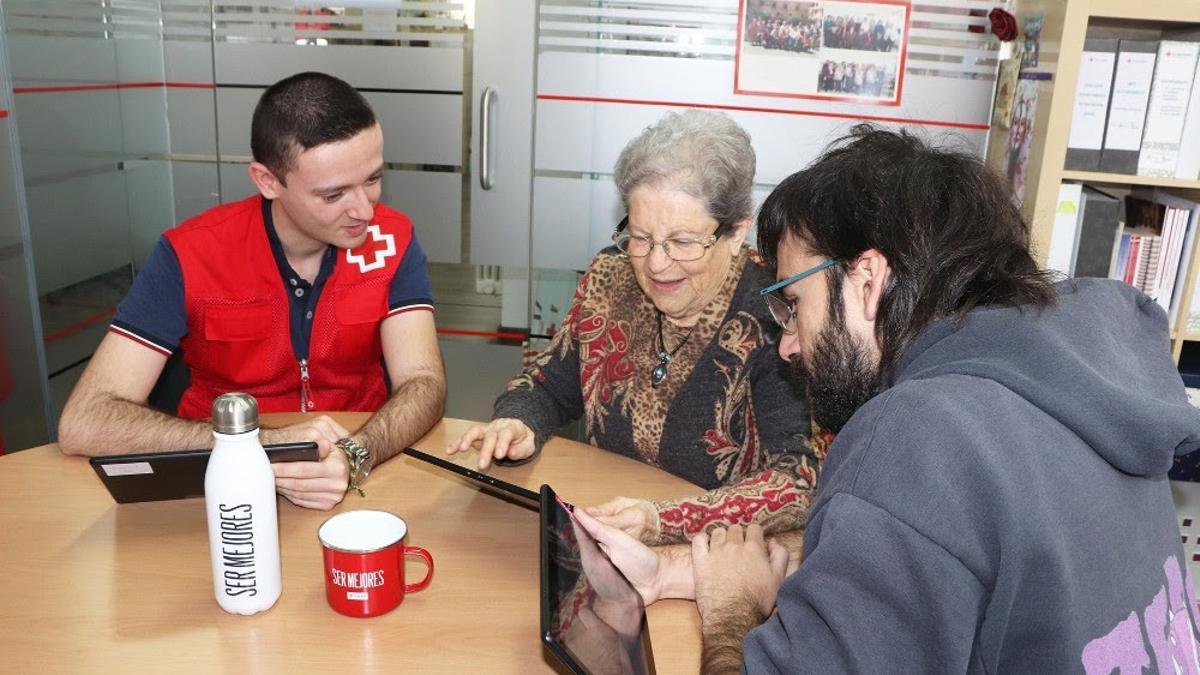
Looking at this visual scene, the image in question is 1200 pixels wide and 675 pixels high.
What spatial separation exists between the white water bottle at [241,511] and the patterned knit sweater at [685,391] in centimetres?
64

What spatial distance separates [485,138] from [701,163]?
1557 mm

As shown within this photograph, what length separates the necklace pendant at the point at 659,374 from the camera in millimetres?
1737

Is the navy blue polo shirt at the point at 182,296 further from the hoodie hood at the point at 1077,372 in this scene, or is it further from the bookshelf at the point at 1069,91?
the bookshelf at the point at 1069,91

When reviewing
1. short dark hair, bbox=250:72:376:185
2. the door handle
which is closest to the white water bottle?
short dark hair, bbox=250:72:376:185

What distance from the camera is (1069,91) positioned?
7.76 ft

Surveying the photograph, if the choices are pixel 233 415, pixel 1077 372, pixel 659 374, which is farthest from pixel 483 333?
pixel 1077 372

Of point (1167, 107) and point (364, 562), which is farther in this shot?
point (1167, 107)

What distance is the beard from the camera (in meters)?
1.04

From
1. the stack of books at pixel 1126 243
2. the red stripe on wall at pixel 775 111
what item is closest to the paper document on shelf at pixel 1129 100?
the stack of books at pixel 1126 243

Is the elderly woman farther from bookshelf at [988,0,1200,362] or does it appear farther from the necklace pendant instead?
bookshelf at [988,0,1200,362]

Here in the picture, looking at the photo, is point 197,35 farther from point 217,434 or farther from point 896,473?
point 896,473

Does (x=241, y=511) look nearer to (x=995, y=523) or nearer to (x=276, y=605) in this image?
(x=276, y=605)

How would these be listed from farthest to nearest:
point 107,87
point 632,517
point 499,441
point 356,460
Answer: point 107,87
point 499,441
point 356,460
point 632,517

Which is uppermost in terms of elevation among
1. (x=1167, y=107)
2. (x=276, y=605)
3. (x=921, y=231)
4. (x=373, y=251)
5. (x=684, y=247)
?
(x=1167, y=107)
